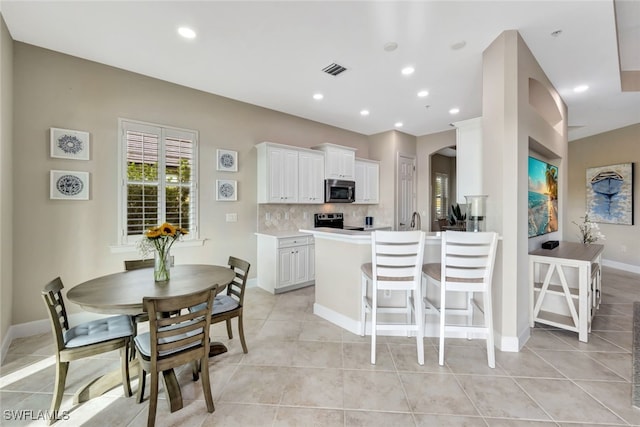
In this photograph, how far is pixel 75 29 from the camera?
102 inches

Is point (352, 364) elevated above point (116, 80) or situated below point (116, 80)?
below

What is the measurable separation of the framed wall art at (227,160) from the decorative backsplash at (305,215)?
770mm

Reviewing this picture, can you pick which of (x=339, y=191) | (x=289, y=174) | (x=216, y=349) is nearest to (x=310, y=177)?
(x=289, y=174)

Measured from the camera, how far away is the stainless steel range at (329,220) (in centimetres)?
532

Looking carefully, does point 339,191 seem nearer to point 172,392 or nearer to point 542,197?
point 542,197

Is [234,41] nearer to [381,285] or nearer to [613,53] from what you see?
[381,285]

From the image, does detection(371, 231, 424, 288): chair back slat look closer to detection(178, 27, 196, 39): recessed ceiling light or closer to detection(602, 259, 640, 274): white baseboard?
detection(178, 27, 196, 39): recessed ceiling light

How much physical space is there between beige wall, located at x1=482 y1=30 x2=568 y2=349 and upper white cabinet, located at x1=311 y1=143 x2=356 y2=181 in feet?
9.13

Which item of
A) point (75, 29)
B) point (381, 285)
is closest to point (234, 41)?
point (75, 29)

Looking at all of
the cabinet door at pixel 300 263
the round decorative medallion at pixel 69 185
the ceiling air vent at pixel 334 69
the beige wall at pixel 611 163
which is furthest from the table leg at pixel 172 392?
the beige wall at pixel 611 163

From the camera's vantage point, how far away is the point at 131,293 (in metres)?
1.90

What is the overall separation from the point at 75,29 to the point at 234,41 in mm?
1473

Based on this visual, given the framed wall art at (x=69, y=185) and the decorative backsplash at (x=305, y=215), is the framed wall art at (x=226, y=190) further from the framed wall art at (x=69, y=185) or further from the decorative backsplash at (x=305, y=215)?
the framed wall art at (x=69, y=185)

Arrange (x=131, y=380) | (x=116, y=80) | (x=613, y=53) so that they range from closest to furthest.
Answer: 1. (x=131, y=380)
2. (x=613, y=53)
3. (x=116, y=80)
